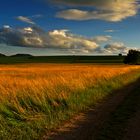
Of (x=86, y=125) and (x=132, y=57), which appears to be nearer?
(x=86, y=125)

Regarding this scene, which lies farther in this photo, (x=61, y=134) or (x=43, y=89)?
(x=43, y=89)

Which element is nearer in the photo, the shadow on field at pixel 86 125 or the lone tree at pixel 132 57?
the shadow on field at pixel 86 125

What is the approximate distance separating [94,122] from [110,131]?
58.4 inches

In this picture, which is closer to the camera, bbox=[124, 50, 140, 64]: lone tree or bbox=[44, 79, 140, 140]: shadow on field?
bbox=[44, 79, 140, 140]: shadow on field

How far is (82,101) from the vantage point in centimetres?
1503

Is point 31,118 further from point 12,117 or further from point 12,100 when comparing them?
point 12,100

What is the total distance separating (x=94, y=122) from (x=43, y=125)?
189cm

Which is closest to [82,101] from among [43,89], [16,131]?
[43,89]

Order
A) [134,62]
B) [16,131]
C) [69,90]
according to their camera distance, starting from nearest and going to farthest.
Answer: [16,131], [69,90], [134,62]

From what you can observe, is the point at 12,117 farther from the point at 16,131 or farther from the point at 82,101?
the point at 82,101

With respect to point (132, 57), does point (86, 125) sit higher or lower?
lower

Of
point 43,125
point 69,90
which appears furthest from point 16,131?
point 69,90

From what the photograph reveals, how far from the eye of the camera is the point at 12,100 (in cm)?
1225

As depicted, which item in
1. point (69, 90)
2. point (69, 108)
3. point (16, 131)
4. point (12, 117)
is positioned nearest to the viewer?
point (16, 131)
